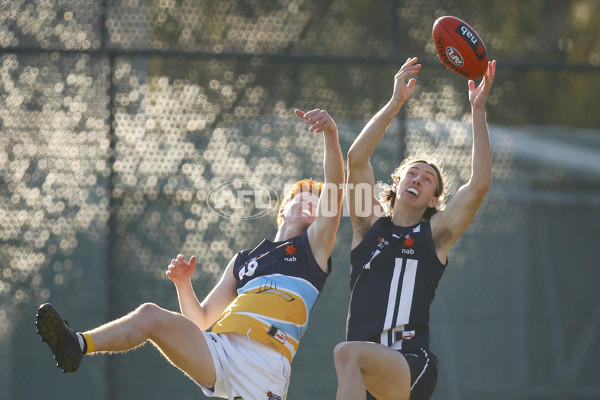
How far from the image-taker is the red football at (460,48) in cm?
396

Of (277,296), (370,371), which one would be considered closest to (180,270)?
(277,296)

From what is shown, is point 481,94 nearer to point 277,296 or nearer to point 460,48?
point 460,48

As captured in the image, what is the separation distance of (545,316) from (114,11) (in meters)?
3.39

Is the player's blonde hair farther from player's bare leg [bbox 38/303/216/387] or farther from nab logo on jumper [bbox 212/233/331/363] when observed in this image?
player's bare leg [bbox 38/303/216/387]

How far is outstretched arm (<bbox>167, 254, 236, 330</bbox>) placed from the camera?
4.08 m

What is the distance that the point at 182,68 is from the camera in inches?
208

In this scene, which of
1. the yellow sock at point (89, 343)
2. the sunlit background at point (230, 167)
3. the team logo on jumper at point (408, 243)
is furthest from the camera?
the sunlit background at point (230, 167)

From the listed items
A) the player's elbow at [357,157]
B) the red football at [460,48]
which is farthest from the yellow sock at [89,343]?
the red football at [460,48]

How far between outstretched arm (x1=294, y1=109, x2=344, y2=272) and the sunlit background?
124 cm

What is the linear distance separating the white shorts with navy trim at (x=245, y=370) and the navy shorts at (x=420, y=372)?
0.61 meters

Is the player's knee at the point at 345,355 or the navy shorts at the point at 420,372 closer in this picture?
the player's knee at the point at 345,355

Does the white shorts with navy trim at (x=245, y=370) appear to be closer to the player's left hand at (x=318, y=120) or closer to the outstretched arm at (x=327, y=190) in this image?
the outstretched arm at (x=327, y=190)

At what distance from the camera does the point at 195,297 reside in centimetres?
419

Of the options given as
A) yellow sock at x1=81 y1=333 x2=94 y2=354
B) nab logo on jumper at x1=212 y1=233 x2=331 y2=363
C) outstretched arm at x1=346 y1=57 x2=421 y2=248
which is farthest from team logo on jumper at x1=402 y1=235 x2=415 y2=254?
yellow sock at x1=81 y1=333 x2=94 y2=354
